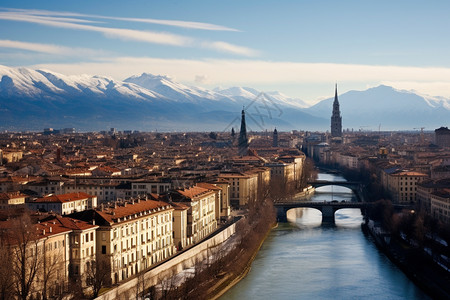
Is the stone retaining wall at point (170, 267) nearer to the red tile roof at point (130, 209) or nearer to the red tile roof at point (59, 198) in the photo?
the red tile roof at point (130, 209)

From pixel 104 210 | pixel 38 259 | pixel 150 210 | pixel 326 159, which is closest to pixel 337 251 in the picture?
pixel 150 210

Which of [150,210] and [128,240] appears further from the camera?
[150,210]

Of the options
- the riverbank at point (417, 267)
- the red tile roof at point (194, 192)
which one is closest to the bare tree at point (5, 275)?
the riverbank at point (417, 267)

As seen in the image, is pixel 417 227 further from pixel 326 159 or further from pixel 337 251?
pixel 326 159

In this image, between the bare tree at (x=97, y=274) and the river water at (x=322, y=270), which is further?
the river water at (x=322, y=270)

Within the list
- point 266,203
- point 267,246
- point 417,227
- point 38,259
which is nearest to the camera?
point 38,259
